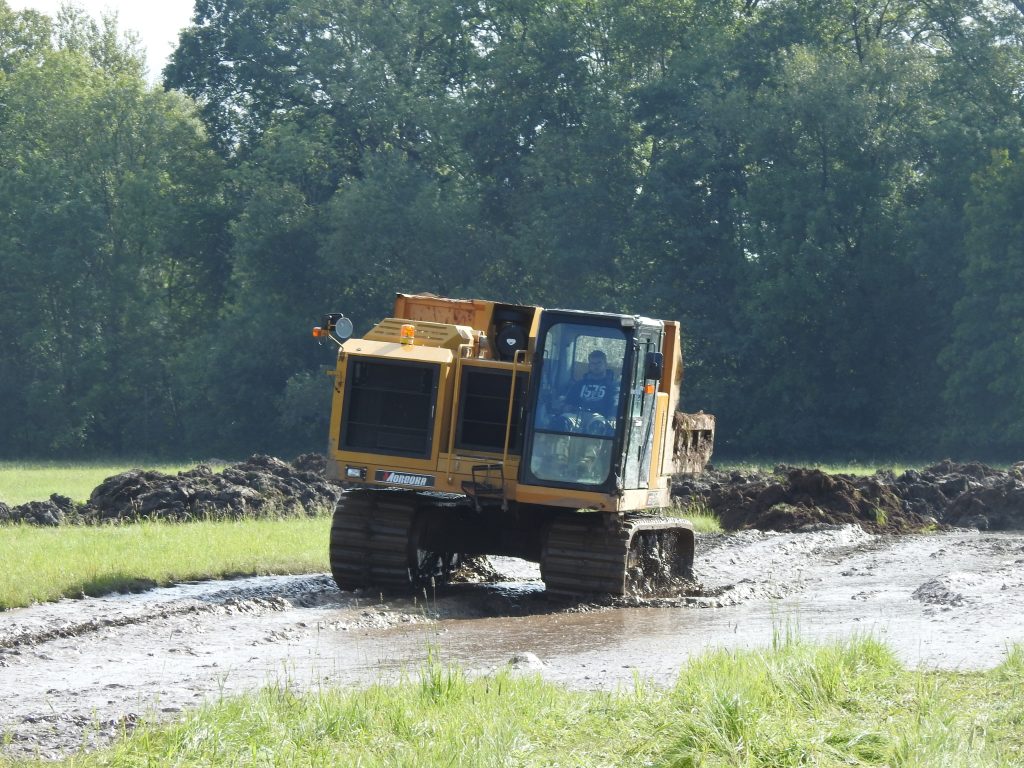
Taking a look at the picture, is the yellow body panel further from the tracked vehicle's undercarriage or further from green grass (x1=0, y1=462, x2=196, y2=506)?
green grass (x1=0, y1=462, x2=196, y2=506)

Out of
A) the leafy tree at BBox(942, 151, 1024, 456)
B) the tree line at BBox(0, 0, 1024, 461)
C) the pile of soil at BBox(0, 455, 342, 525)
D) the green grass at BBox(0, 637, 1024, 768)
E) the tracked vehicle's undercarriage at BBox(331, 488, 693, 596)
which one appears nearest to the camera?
the green grass at BBox(0, 637, 1024, 768)

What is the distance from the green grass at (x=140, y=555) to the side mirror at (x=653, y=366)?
16.7ft

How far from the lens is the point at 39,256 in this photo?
195ft

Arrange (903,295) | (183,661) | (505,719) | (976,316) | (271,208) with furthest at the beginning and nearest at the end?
(271,208) < (903,295) < (976,316) < (183,661) < (505,719)

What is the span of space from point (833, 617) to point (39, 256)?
5020 centimetres

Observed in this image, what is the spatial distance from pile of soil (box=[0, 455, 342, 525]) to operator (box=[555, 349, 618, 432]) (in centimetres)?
944

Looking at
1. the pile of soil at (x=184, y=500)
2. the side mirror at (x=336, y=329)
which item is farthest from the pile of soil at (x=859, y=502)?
the side mirror at (x=336, y=329)

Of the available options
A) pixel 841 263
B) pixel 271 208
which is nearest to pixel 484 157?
pixel 271 208

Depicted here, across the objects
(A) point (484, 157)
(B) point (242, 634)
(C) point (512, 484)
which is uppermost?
(A) point (484, 157)

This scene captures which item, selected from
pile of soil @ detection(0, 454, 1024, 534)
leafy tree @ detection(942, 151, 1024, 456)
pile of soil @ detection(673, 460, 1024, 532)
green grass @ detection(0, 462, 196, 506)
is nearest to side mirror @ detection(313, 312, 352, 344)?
pile of soil @ detection(0, 454, 1024, 534)

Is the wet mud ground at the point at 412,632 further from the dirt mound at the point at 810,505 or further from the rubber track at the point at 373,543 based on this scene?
the dirt mound at the point at 810,505

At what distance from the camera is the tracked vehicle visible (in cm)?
1503

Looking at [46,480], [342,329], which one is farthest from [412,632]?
[46,480]

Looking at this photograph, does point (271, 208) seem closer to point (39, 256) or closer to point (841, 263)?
point (39, 256)
